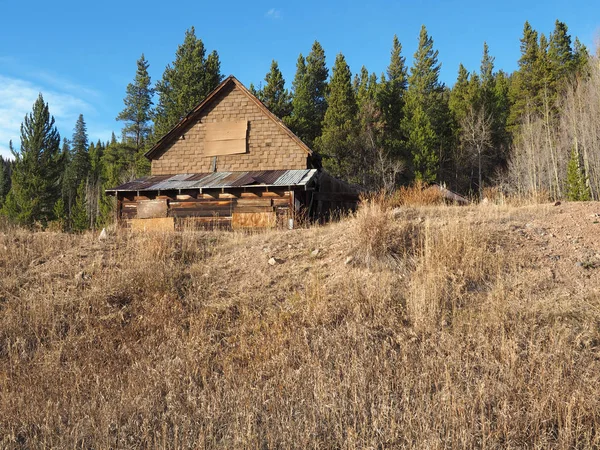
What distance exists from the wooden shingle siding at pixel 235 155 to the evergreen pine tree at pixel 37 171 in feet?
85.9

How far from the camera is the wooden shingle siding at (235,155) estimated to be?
55.7 feet

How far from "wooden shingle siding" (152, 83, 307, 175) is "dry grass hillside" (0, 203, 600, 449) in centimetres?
890

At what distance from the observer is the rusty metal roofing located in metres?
14.6

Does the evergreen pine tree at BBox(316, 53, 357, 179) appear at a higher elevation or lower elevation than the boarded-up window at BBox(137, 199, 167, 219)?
higher

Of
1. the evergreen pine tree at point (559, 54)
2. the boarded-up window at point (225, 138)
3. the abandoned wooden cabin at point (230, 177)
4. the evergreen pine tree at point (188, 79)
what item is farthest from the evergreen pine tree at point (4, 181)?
the evergreen pine tree at point (559, 54)

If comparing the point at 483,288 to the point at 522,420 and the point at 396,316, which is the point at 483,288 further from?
the point at 522,420

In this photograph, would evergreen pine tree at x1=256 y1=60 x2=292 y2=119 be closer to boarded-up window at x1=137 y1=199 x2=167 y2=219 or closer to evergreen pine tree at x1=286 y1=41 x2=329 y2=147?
evergreen pine tree at x1=286 y1=41 x2=329 y2=147

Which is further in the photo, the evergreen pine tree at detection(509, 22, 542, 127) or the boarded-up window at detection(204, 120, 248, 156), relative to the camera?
the evergreen pine tree at detection(509, 22, 542, 127)

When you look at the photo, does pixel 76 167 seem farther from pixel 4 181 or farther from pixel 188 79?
pixel 188 79

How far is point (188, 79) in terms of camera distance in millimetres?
32750

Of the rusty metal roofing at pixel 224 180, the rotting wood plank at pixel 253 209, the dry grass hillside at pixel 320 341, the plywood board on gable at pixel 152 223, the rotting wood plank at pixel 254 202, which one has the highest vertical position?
the rusty metal roofing at pixel 224 180

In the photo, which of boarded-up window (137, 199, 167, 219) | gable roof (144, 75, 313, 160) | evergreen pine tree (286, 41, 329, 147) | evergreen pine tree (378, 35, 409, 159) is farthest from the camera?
evergreen pine tree (286, 41, 329, 147)

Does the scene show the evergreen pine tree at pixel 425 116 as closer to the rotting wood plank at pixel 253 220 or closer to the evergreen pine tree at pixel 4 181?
the rotting wood plank at pixel 253 220

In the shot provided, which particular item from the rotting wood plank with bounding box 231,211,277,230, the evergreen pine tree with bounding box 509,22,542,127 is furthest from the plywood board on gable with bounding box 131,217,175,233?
the evergreen pine tree with bounding box 509,22,542,127
